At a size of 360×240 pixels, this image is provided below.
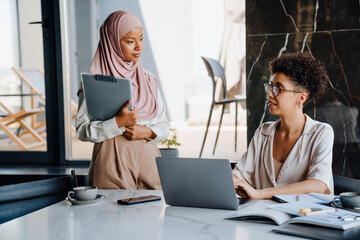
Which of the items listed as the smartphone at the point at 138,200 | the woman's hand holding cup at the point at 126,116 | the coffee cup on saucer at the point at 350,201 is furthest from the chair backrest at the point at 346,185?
the woman's hand holding cup at the point at 126,116

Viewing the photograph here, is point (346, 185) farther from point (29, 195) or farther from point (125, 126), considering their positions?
point (29, 195)

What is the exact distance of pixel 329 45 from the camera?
3.56 m

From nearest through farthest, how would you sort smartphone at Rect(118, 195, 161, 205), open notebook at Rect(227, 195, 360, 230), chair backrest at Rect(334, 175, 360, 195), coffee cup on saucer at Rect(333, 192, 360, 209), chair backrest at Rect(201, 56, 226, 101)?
open notebook at Rect(227, 195, 360, 230) < coffee cup on saucer at Rect(333, 192, 360, 209) < smartphone at Rect(118, 195, 161, 205) < chair backrest at Rect(334, 175, 360, 195) < chair backrest at Rect(201, 56, 226, 101)

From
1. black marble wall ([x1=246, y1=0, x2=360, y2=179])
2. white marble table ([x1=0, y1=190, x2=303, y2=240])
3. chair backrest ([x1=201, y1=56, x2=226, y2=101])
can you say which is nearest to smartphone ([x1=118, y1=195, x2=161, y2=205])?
white marble table ([x1=0, y1=190, x2=303, y2=240])

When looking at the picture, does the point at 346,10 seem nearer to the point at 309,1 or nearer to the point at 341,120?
the point at 309,1

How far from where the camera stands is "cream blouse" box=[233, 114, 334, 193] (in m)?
1.96

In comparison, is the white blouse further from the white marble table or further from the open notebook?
the open notebook

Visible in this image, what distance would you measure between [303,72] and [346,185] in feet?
1.96

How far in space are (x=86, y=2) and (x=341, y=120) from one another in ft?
9.07

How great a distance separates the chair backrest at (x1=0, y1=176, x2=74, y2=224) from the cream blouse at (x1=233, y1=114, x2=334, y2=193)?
2.74 ft

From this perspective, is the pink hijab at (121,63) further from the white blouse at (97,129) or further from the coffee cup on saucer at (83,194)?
the coffee cup on saucer at (83,194)

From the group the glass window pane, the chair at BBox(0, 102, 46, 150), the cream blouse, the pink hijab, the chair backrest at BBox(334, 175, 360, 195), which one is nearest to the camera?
the chair backrest at BBox(334, 175, 360, 195)

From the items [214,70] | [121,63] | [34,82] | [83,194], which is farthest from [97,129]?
[34,82]

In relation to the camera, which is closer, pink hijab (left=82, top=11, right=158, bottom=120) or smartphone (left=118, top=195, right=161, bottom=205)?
smartphone (left=118, top=195, right=161, bottom=205)
